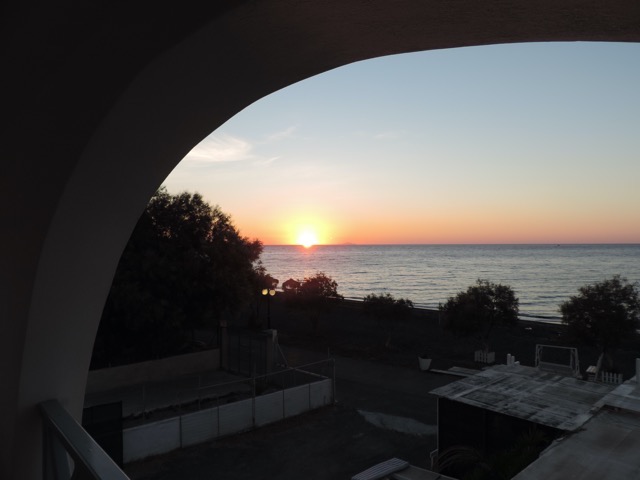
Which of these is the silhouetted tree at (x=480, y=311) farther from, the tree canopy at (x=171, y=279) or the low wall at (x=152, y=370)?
the low wall at (x=152, y=370)

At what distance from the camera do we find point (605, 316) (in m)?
18.8

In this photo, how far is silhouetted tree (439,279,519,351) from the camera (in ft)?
74.1

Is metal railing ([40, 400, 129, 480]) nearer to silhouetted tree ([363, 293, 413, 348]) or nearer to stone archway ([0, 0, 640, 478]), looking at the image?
stone archway ([0, 0, 640, 478])

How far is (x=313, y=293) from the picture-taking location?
27875mm

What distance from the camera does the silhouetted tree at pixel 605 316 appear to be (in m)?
18.5

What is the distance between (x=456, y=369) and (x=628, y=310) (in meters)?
7.25

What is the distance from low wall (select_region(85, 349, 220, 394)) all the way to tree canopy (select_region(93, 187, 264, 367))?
1.32m

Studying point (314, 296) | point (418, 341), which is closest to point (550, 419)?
point (418, 341)

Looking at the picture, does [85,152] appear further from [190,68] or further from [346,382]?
[346,382]

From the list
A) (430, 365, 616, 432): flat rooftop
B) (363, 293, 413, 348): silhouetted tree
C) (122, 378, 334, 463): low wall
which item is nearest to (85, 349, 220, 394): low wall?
(122, 378, 334, 463): low wall

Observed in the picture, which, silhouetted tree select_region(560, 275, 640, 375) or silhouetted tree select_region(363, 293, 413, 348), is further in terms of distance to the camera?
silhouetted tree select_region(363, 293, 413, 348)

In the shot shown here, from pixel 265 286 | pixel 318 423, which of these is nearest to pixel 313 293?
pixel 265 286

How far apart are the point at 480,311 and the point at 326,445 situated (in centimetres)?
1280

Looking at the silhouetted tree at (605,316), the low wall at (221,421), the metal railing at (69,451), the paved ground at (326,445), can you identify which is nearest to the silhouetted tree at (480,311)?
the silhouetted tree at (605,316)
